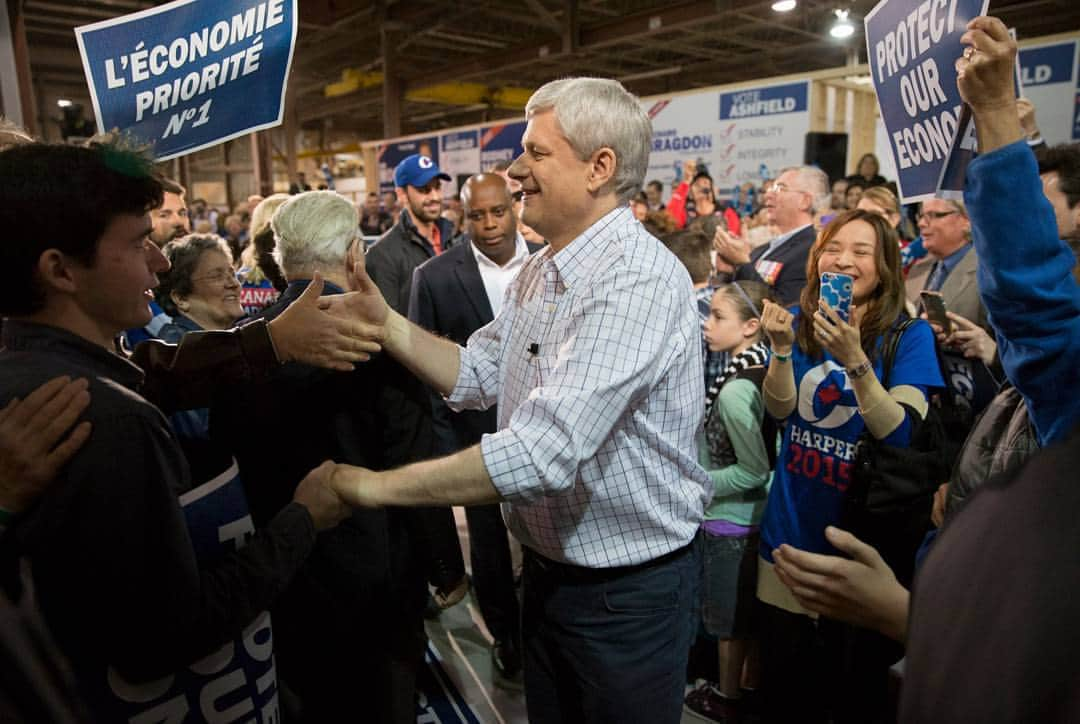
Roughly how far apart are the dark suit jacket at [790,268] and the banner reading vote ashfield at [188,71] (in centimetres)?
241

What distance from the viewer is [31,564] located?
0.96 meters

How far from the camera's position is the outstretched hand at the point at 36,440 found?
93 centimetres

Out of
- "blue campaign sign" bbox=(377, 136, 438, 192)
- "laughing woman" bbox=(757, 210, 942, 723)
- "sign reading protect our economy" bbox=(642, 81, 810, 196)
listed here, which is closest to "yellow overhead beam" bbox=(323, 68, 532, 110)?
"blue campaign sign" bbox=(377, 136, 438, 192)

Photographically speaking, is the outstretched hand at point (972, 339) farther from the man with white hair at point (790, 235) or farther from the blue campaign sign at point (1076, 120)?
the blue campaign sign at point (1076, 120)

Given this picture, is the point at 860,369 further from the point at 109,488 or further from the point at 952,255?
the point at 952,255

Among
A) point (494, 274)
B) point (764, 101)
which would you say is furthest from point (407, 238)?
point (764, 101)

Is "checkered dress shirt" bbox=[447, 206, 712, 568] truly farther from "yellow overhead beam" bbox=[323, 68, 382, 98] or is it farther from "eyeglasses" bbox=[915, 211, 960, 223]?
"yellow overhead beam" bbox=[323, 68, 382, 98]

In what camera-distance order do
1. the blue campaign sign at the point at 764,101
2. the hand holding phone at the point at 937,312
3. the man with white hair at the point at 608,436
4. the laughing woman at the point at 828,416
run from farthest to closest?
the blue campaign sign at the point at 764,101 < the hand holding phone at the point at 937,312 < the laughing woman at the point at 828,416 < the man with white hair at the point at 608,436

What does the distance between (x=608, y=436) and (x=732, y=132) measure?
757 centimetres

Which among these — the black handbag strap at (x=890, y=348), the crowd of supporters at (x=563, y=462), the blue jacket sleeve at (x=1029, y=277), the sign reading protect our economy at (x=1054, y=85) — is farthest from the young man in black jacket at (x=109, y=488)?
the sign reading protect our economy at (x=1054, y=85)

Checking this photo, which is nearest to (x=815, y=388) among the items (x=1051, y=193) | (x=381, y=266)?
(x=1051, y=193)

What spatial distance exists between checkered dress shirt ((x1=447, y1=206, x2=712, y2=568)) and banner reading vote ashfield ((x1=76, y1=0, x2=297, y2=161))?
1.02m

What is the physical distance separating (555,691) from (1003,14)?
1301cm

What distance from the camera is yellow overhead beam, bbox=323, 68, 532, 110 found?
18.1 meters
